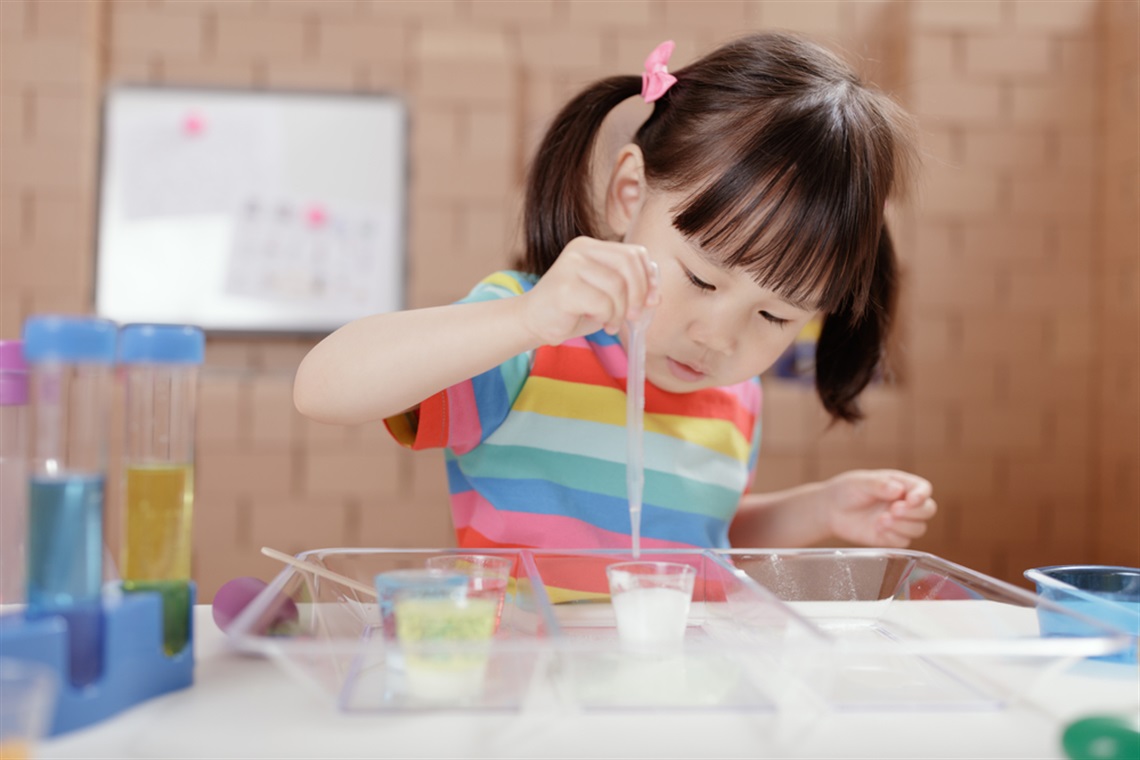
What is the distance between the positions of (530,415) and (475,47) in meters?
1.27

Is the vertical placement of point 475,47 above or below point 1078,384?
above

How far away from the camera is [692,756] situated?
1.52ft

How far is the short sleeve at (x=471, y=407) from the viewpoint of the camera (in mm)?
875

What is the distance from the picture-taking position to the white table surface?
1.52ft

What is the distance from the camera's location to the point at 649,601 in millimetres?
613

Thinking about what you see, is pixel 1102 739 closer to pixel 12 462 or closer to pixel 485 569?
pixel 485 569

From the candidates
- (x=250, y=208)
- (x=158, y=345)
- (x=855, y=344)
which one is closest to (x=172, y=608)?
(x=158, y=345)

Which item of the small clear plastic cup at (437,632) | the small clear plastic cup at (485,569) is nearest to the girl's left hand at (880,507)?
the small clear plastic cup at (485,569)

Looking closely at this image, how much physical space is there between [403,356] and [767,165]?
1.21ft

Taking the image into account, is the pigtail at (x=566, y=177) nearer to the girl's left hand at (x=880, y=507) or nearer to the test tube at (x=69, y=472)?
the girl's left hand at (x=880, y=507)

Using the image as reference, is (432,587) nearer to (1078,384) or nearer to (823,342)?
(823,342)

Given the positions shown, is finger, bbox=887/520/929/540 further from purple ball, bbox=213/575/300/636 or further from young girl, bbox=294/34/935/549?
purple ball, bbox=213/575/300/636

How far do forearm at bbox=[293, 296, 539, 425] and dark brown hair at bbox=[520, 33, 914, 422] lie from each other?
24cm

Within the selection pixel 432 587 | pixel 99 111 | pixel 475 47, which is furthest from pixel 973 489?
pixel 99 111
